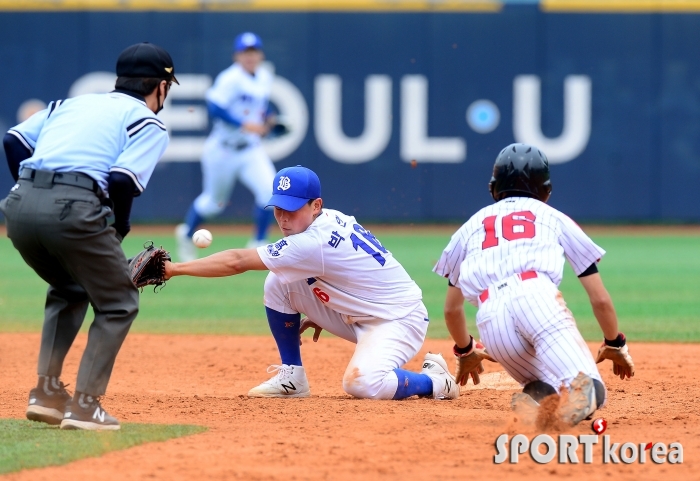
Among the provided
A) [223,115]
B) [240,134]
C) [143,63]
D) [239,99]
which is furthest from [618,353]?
[239,99]

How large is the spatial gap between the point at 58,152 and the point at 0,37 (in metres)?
13.8

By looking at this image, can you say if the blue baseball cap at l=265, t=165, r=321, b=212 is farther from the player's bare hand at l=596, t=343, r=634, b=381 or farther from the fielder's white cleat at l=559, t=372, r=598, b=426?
the fielder's white cleat at l=559, t=372, r=598, b=426

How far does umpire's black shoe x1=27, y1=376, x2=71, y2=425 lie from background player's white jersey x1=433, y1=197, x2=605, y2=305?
6.07 ft

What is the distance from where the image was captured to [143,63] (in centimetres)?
456

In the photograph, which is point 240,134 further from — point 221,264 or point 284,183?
point 221,264

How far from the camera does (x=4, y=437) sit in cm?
430

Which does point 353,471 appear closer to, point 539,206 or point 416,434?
point 416,434

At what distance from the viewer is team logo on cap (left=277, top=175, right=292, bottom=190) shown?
5.11 meters

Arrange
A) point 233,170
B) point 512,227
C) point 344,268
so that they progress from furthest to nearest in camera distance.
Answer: point 233,170, point 344,268, point 512,227

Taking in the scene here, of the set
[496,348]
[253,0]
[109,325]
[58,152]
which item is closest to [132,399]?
[109,325]

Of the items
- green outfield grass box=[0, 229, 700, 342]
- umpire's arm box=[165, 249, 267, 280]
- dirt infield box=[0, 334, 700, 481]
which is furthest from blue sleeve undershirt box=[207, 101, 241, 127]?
umpire's arm box=[165, 249, 267, 280]

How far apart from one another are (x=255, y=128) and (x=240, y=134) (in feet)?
1.00

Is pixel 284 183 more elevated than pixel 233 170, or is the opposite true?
pixel 284 183

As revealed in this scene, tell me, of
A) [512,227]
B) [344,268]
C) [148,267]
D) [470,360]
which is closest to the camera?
[512,227]
